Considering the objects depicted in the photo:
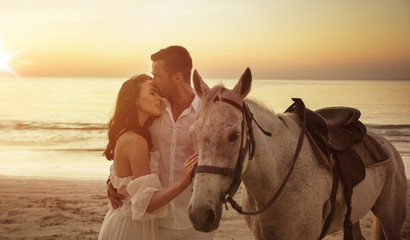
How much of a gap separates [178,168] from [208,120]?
2.68 ft

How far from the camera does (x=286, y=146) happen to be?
9.71ft

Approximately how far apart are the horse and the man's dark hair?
505 mm

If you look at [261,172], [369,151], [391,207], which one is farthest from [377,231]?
[261,172]

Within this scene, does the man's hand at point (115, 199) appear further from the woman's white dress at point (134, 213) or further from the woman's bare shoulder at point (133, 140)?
the woman's bare shoulder at point (133, 140)

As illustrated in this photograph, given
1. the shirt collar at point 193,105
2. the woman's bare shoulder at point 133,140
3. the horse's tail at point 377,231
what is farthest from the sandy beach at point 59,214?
the woman's bare shoulder at point 133,140

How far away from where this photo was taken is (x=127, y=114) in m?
2.91

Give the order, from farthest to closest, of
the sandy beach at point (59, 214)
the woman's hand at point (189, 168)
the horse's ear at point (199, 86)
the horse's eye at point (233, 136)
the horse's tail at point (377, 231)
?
the sandy beach at point (59, 214) < the horse's tail at point (377, 231) < the horse's ear at point (199, 86) < the woman's hand at point (189, 168) < the horse's eye at point (233, 136)

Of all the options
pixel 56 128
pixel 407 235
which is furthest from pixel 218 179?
pixel 56 128

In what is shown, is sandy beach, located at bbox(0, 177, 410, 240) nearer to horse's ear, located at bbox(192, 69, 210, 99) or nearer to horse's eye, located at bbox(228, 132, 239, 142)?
horse's ear, located at bbox(192, 69, 210, 99)

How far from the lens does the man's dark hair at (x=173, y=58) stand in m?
3.02

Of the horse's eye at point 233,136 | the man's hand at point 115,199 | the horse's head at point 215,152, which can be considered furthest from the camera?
the man's hand at point 115,199

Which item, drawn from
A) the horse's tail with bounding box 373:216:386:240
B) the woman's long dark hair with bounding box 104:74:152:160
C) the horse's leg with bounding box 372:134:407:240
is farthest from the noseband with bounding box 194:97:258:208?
the horse's tail with bounding box 373:216:386:240

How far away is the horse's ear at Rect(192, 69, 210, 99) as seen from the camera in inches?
98.8

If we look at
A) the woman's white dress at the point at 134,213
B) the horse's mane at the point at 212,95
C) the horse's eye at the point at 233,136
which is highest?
the horse's mane at the point at 212,95
